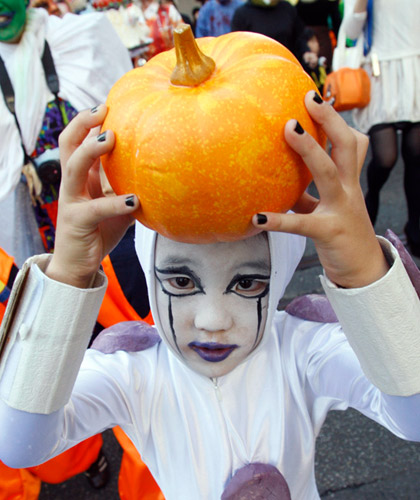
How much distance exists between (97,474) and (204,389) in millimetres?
1625

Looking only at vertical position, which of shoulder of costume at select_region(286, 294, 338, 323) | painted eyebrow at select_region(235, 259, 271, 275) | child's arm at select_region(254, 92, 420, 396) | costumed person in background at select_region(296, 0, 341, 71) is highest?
child's arm at select_region(254, 92, 420, 396)

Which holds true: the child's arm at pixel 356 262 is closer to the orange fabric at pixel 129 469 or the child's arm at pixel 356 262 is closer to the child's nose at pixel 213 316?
the child's nose at pixel 213 316

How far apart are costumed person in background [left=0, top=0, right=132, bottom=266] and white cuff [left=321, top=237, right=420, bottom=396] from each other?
7.17 ft

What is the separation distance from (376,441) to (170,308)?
205 centimetres

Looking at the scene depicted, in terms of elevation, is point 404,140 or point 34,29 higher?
point 34,29

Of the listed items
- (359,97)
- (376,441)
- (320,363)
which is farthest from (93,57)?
(376,441)

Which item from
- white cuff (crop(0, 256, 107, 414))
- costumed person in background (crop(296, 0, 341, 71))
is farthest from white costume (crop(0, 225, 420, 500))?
costumed person in background (crop(296, 0, 341, 71))

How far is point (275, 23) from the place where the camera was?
4.88 meters

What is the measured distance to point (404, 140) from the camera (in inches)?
155

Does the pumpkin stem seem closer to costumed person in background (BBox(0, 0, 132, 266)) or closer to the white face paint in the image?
the white face paint

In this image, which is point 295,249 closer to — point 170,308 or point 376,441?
point 170,308

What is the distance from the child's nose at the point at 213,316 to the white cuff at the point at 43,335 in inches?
10.1

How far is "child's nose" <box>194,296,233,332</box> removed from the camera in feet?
4.45

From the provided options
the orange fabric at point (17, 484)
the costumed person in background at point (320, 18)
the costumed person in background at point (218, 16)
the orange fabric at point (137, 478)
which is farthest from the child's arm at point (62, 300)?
the costumed person in background at point (320, 18)
